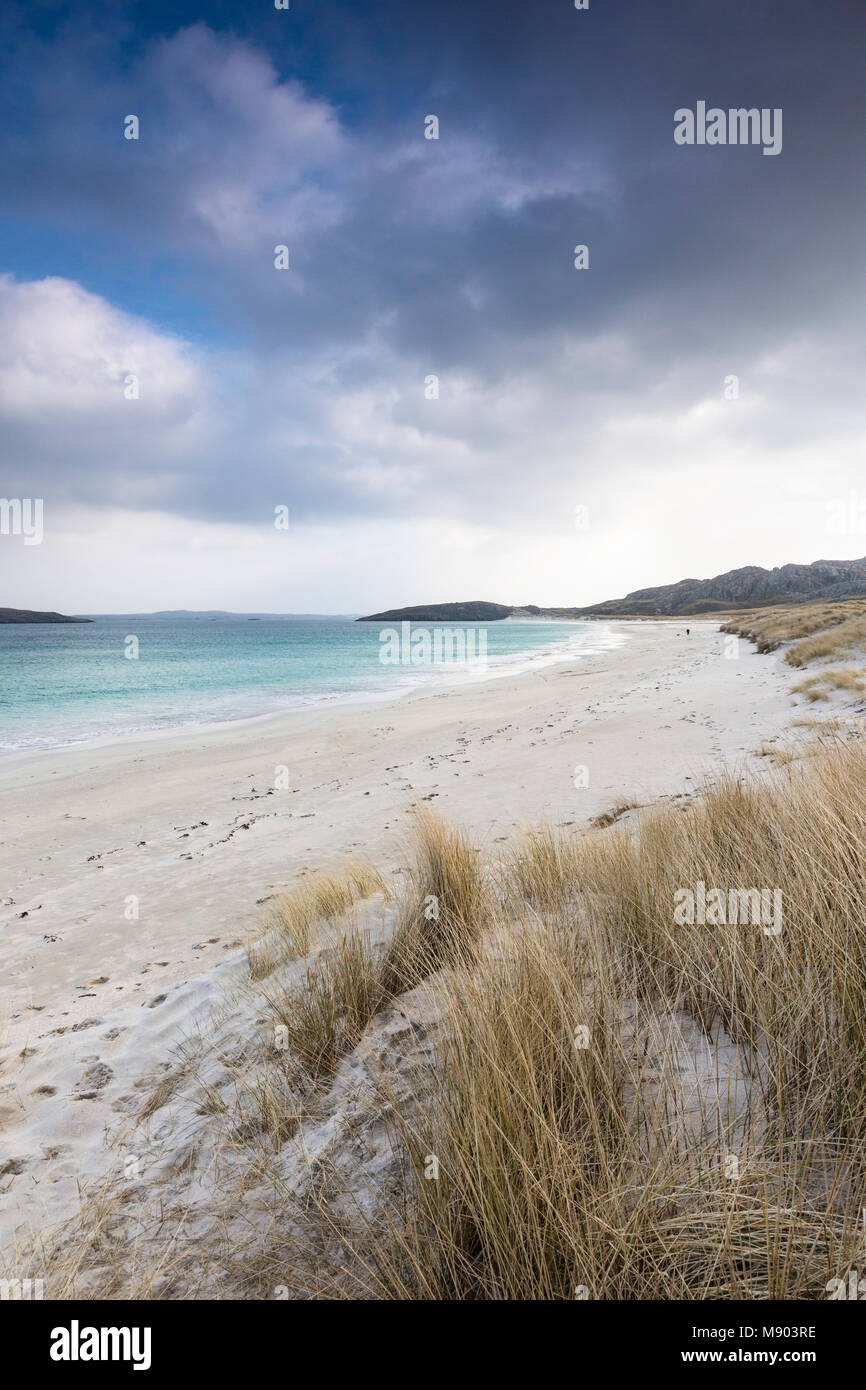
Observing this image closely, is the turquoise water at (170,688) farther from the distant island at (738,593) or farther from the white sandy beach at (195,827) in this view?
the distant island at (738,593)

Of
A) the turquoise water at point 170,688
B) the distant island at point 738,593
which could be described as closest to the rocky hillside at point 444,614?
the distant island at point 738,593

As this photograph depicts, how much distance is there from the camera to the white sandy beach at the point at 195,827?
11.2 feet

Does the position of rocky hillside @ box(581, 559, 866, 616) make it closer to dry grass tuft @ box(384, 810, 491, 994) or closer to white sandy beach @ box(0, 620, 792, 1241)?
white sandy beach @ box(0, 620, 792, 1241)

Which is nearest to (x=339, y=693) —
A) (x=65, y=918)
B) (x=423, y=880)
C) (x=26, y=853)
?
(x=26, y=853)

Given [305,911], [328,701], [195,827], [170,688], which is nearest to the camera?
[305,911]

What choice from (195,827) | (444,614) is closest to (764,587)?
(444,614)

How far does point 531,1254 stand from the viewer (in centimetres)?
152

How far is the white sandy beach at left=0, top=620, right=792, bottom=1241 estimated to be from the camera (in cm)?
340

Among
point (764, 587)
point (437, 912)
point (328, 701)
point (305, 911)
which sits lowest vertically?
point (305, 911)

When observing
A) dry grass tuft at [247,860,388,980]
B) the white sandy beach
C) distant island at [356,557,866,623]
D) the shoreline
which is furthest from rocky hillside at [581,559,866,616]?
dry grass tuft at [247,860,388,980]

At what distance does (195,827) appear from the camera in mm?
8977

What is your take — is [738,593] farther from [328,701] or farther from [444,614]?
[328,701]

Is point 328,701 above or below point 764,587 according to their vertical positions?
below
